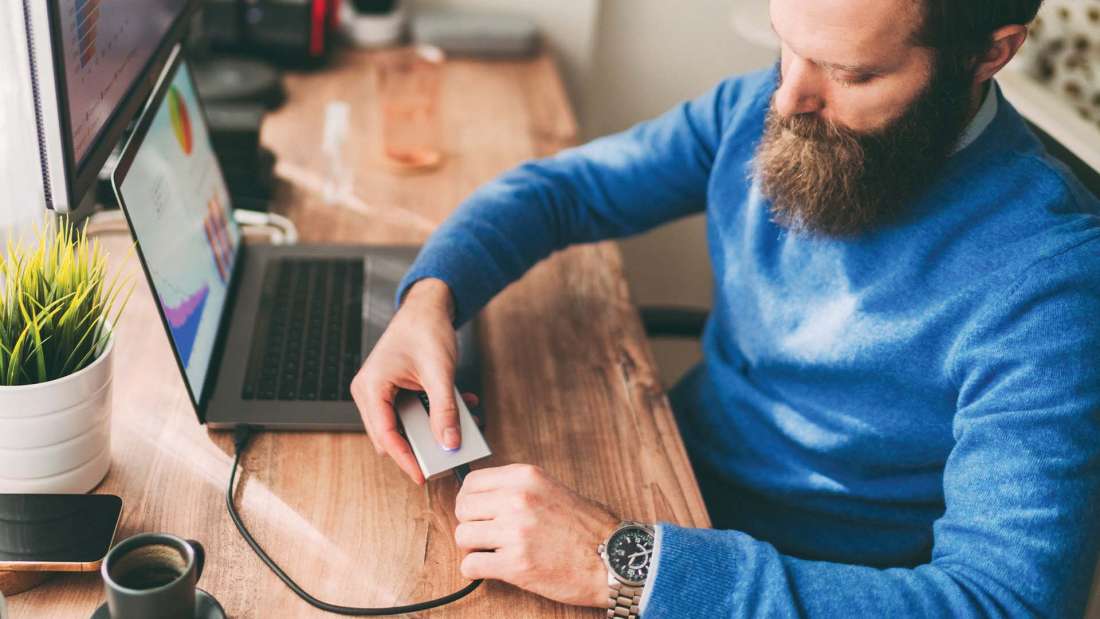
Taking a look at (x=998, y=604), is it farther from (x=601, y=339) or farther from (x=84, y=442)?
(x=84, y=442)

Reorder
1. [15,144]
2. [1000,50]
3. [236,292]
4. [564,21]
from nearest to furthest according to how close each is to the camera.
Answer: [1000,50] → [15,144] → [236,292] → [564,21]

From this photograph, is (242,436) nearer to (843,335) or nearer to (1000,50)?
(843,335)

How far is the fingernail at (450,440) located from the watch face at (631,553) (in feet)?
0.56

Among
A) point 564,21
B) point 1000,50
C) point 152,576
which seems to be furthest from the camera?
point 564,21

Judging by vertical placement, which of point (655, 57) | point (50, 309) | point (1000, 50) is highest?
point (1000, 50)

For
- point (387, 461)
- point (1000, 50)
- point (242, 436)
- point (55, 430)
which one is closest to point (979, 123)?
point (1000, 50)

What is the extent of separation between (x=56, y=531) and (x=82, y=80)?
0.37 m

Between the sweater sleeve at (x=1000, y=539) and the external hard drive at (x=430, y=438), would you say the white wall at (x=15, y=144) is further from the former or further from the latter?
the sweater sleeve at (x=1000, y=539)

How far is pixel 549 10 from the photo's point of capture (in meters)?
1.97

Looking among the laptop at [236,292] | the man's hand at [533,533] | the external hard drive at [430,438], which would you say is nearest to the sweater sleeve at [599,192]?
the laptop at [236,292]

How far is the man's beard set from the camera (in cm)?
93

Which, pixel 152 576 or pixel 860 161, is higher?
pixel 860 161

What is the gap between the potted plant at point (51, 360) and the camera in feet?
2.48

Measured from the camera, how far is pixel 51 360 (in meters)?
0.78
